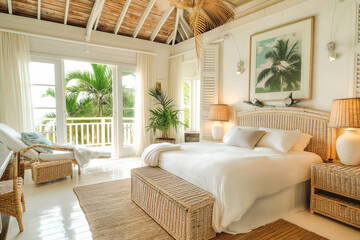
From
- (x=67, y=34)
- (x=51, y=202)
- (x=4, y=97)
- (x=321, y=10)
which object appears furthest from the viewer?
(x=67, y=34)

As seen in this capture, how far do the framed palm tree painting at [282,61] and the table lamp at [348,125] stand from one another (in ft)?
2.33

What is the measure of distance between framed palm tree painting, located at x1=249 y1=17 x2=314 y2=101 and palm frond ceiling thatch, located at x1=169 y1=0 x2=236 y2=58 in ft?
5.38

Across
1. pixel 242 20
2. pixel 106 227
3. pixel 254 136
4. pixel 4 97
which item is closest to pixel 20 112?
pixel 4 97

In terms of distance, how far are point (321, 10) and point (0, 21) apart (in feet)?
17.4

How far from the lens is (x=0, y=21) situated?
3.97 metres

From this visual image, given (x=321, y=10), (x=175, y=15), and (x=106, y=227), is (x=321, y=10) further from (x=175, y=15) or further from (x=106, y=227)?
(x=106, y=227)

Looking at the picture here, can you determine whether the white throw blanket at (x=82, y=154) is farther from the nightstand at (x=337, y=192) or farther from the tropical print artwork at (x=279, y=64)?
the nightstand at (x=337, y=192)

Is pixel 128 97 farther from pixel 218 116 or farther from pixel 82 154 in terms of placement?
pixel 218 116

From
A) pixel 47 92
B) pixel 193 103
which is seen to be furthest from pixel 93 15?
pixel 193 103

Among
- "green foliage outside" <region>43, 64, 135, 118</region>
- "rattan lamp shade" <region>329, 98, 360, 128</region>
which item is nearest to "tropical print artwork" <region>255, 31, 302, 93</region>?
"rattan lamp shade" <region>329, 98, 360, 128</region>

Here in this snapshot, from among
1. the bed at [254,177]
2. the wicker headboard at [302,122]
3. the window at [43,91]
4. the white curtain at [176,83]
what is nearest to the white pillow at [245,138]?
the bed at [254,177]

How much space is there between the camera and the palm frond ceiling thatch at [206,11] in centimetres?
199

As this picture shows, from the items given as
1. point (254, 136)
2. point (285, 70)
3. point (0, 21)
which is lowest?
point (254, 136)

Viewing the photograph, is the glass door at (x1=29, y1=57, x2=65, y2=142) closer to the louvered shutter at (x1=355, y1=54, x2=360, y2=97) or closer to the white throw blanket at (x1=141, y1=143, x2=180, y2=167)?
the white throw blanket at (x1=141, y1=143, x2=180, y2=167)
